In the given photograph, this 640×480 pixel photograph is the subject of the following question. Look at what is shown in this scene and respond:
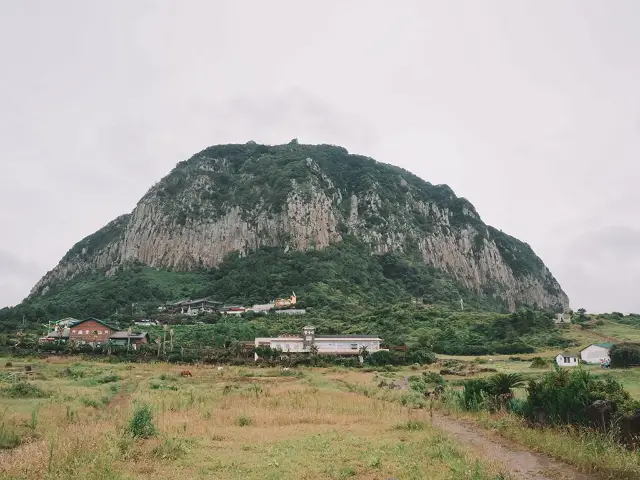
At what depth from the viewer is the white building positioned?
6688 cm

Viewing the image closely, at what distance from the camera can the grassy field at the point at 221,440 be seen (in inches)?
384

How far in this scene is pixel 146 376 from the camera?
36.9m

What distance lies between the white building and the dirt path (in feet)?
167

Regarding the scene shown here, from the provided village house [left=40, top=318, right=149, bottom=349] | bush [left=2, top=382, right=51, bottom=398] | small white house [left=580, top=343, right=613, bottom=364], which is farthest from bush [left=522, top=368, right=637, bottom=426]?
village house [left=40, top=318, right=149, bottom=349]

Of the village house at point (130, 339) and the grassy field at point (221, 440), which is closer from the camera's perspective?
the grassy field at point (221, 440)

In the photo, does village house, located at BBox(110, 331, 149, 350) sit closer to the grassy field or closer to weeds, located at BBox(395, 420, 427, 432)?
the grassy field

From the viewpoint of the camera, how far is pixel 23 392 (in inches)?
885

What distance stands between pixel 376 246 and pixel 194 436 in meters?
152

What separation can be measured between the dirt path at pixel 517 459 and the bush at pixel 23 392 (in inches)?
733

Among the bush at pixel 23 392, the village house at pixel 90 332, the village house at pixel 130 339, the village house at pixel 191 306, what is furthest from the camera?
the village house at pixel 191 306

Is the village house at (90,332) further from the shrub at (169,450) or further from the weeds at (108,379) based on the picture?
the shrub at (169,450)

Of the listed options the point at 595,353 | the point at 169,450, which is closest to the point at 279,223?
the point at 595,353

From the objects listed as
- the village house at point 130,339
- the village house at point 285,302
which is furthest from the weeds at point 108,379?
the village house at point 285,302

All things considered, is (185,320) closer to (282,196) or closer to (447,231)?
(282,196)
